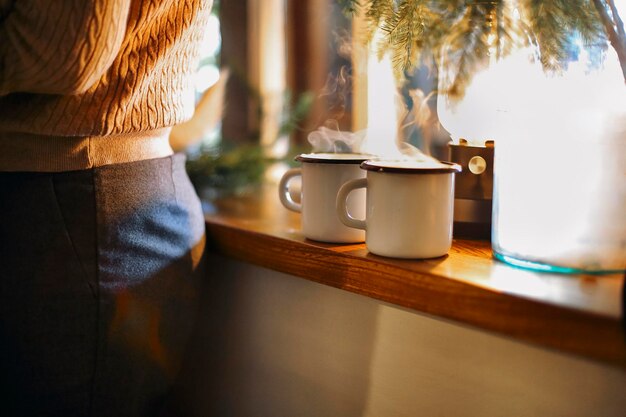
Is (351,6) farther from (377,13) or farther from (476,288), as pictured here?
(476,288)

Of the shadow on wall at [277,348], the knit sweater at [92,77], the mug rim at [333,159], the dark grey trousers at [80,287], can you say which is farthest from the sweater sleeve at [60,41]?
the shadow on wall at [277,348]

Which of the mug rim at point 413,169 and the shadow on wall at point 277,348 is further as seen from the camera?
the shadow on wall at point 277,348

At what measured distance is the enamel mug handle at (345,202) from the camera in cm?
78

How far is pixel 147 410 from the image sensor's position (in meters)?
0.88

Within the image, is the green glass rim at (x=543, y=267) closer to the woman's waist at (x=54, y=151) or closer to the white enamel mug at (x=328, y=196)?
the white enamel mug at (x=328, y=196)

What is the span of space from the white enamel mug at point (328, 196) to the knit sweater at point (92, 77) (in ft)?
0.65

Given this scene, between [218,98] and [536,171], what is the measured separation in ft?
2.57

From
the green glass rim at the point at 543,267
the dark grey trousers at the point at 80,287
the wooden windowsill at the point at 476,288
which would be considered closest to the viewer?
the wooden windowsill at the point at 476,288

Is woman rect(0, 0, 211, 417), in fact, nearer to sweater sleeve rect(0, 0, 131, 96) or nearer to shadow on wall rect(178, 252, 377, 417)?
sweater sleeve rect(0, 0, 131, 96)

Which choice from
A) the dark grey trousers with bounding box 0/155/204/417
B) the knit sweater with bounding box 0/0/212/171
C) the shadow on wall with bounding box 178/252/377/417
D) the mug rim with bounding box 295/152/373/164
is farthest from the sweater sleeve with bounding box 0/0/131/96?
the shadow on wall with bounding box 178/252/377/417

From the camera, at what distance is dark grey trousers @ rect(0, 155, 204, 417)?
0.78 metres


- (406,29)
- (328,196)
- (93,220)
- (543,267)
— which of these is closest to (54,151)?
(93,220)

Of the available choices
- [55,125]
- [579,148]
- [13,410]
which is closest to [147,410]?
[13,410]

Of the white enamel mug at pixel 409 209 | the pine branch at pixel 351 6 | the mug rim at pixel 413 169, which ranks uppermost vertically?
the pine branch at pixel 351 6
